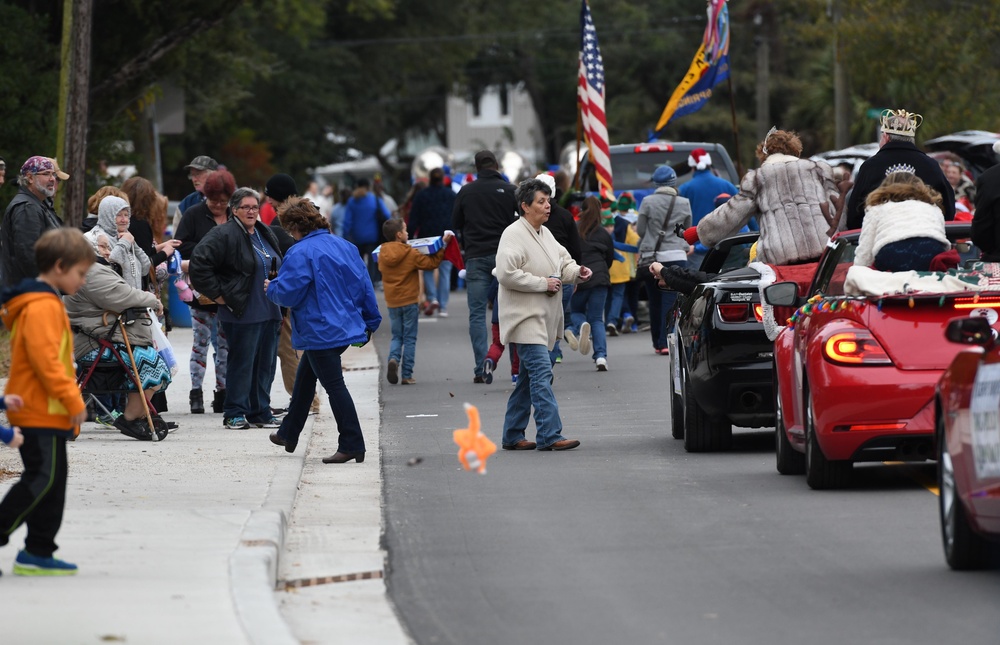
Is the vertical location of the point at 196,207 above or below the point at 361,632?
above

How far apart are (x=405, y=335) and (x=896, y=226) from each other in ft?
26.8

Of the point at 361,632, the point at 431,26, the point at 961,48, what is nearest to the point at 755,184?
the point at 361,632

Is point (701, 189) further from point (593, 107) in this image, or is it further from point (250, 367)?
point (250, 367)

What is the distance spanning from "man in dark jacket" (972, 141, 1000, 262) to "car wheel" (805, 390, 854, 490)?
1.90 meters

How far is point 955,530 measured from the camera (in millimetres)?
7586

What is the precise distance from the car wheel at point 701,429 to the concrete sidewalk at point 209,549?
2016 mm

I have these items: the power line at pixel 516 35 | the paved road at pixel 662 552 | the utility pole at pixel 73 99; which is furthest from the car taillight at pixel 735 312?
the power line at pixel 516 35

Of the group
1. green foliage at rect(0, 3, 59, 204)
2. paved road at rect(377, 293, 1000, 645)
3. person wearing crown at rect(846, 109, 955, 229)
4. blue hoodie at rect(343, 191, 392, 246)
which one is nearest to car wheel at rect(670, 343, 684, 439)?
paved road at rect(377, 293, 1000, 645)

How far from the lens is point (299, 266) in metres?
12.0

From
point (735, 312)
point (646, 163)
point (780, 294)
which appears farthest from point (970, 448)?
point (646, 163)

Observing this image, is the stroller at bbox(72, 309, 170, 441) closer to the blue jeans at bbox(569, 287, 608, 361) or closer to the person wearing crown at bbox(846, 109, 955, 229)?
the person wearing crown at bbox(846, 109, 955, 229)

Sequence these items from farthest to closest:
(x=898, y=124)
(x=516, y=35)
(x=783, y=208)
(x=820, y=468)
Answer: (x=516, y=35)
(x=783, y=208)
(x=898, y=124)
(x=820, y=468)

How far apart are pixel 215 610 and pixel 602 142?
16.0 m

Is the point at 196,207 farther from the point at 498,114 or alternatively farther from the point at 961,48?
the point at 498,114
